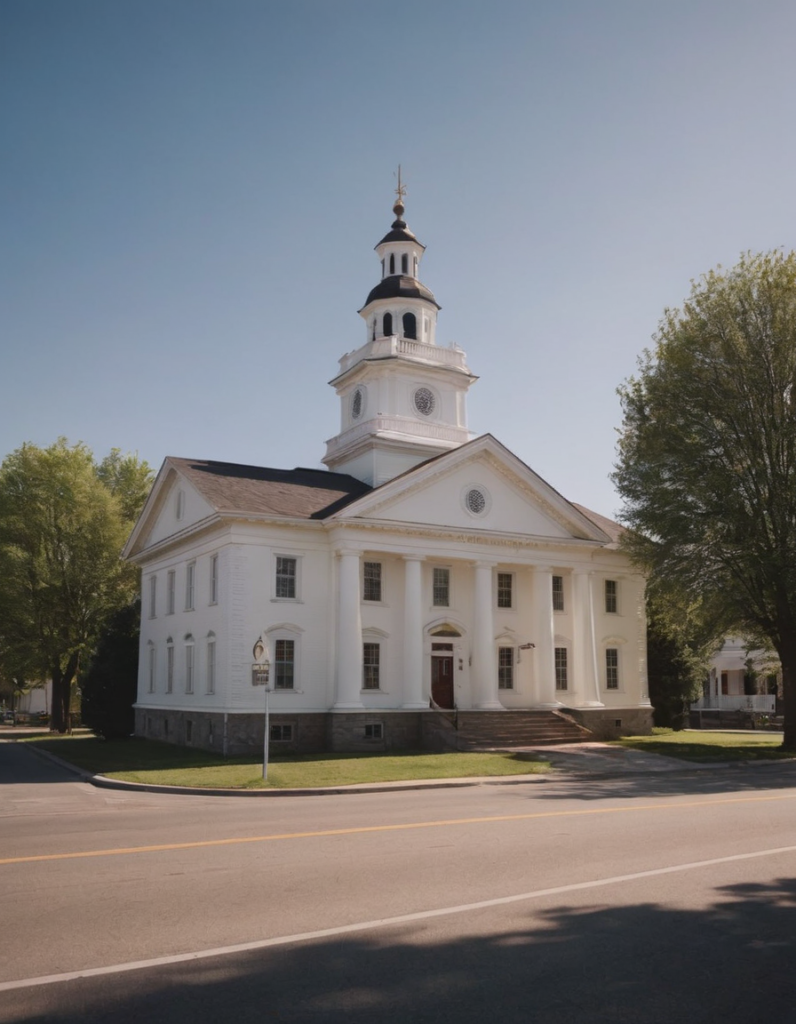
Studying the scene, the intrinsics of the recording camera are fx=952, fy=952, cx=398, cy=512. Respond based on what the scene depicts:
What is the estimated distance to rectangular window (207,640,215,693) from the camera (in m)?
33.3

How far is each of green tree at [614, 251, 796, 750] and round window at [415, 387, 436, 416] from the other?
33.9ft

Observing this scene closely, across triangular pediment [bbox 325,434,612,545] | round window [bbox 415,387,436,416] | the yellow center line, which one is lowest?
the yellow center line

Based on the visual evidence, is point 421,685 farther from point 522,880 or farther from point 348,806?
point 522,880

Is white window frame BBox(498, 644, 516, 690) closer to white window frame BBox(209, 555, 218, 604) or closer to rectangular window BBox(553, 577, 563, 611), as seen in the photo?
rectangular window BBox(553, 577, 563, 611)

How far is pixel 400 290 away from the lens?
139 ft

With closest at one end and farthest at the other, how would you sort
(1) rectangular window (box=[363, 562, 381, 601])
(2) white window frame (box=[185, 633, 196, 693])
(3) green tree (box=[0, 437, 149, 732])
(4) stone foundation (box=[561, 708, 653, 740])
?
(1) rectangular window (box=[363, 562, 381, 601]) → (2) white window frame (box=[185, 633, 196, 693]) → (4) stone foundation (box=[561, 708, 653, 740]) → (3) green tree (box=[0, 437, 149, 732])

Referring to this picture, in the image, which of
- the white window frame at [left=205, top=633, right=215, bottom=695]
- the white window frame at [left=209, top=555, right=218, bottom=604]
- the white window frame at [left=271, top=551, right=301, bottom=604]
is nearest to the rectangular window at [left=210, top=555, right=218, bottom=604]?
the white window frame at [left=209, top=555, right=218, bottom=604]

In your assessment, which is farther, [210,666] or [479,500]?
[479,500]

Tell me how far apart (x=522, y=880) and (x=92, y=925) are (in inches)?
163

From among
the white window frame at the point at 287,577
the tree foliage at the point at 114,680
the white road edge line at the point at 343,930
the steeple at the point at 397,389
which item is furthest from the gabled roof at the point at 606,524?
the white road edge line at the point at 343,930

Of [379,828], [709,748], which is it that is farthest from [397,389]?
[379,828]

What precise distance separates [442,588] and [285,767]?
12.3 m

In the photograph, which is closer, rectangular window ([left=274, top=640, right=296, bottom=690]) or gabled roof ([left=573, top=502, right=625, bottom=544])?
rectangular window ([left=274, top=640, right=296, bottom=690])

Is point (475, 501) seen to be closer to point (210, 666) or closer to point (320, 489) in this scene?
point (320, 489)
